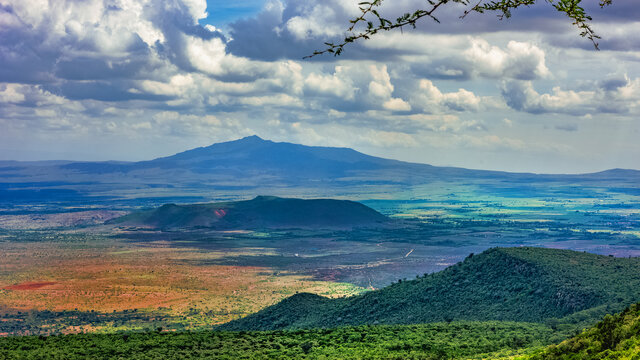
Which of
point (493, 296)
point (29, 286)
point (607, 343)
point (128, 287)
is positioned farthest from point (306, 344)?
point (29, 286)

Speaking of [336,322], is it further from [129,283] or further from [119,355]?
[129,283]

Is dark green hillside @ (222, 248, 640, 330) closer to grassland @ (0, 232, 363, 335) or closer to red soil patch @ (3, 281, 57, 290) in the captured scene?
grassland @ (0, 232, 363, 335)

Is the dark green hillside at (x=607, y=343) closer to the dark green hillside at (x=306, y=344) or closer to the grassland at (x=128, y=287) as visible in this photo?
the dark green hillside at (x=306, y=344)

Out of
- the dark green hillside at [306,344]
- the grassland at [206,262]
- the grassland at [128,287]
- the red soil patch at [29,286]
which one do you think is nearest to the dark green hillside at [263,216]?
the grassland at [206,262]

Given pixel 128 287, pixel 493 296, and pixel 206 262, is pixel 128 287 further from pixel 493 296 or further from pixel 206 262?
pixel 493 296

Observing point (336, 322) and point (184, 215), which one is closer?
point (336, 322)

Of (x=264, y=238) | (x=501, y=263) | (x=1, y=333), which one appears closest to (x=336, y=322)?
(x=501, y=263)
